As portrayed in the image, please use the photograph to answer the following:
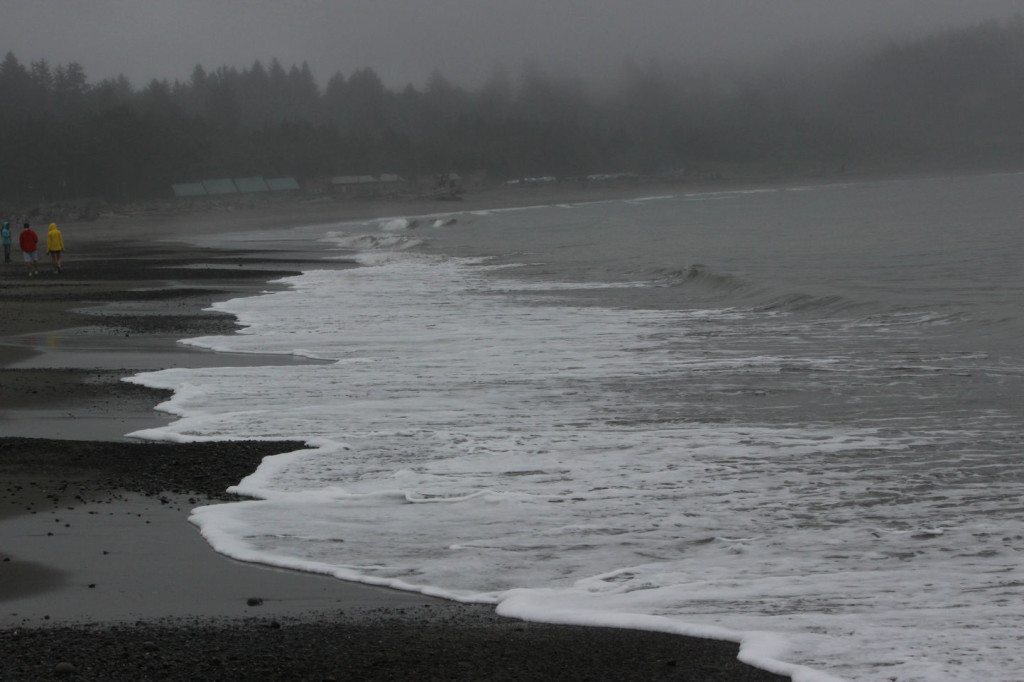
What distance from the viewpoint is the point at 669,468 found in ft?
25.0

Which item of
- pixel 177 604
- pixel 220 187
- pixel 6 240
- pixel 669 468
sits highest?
pixel 220 187

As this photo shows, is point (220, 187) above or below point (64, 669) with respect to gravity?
above

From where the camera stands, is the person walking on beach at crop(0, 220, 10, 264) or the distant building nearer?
the person walking on beach at crop(0, 220, 10, 264)

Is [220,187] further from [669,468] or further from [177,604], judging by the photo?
[177,604]

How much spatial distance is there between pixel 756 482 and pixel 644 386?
12.2 feet

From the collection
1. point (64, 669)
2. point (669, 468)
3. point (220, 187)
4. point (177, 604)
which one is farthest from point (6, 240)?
point (220, 187)

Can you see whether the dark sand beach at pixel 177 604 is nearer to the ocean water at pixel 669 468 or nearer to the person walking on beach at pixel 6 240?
the ocean water at pixel 669 468

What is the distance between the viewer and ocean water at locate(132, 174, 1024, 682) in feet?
16.8

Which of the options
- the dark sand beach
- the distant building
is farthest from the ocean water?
the distant building

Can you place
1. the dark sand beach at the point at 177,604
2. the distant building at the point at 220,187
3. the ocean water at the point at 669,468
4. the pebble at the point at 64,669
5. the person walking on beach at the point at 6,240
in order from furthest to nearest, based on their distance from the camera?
the distant building at the point at 220,187 → the person walking on beach at the point at 6,240 → the ocean water at the point at 669,468 → the dark sand beach at the point at 177,604 → the pebble at the point at 64,669

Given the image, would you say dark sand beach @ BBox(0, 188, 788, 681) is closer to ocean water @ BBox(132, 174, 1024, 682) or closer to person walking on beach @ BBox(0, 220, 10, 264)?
ocean water @ BBox(132, 174, 1024, 682)

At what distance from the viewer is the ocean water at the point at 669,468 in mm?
5105

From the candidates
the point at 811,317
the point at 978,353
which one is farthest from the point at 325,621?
the point at 811,317

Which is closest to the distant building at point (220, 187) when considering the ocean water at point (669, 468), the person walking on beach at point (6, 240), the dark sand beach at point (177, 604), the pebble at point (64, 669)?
the person walking on beach at point (6, 240)
